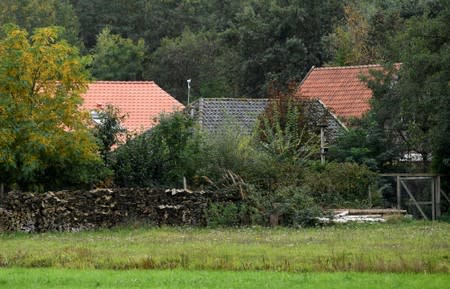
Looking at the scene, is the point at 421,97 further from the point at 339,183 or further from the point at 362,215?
the point at 362,215

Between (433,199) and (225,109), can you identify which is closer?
(433,199)

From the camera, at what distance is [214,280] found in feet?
64.8

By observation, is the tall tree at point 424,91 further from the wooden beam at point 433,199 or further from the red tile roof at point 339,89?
the red tile roof at point 339,89

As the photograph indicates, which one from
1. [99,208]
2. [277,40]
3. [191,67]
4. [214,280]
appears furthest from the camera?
[191,67]

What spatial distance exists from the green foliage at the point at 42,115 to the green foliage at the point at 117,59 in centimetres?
4771

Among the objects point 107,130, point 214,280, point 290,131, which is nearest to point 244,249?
point 214,280

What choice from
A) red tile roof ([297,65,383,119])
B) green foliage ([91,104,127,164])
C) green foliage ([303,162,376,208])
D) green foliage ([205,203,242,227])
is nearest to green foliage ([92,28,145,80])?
red tile roof ([297,65,383,119])

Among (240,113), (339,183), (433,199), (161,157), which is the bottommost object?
(433,199)

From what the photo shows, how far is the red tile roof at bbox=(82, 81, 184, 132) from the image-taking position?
57.8 meters

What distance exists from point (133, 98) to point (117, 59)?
2670 centimetres

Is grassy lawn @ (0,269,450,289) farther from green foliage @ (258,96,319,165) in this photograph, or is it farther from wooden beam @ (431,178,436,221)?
wooden beam @ (431,178,436,221)

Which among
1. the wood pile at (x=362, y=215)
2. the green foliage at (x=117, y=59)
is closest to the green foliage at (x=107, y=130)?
the wood pile at (x=362, y=215)

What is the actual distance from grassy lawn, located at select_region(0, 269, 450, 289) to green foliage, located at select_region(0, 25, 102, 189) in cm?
1362

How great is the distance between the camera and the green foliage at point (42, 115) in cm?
3428
